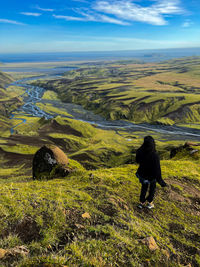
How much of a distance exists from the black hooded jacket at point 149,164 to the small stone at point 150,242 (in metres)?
2.86

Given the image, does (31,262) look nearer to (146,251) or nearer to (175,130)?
(146,251)

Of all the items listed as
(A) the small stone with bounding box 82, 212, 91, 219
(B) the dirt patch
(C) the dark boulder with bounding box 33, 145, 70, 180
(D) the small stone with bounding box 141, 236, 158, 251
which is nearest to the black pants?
(D) the small stone with bounding box 141, 236, 158, 251

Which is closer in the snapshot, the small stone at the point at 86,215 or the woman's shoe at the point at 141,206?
the small stone at the point at 86,215

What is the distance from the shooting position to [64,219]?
23.6 ft

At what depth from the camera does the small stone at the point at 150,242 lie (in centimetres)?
634

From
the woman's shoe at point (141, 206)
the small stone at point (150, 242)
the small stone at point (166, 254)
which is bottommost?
the woman's shoe at point (141, 206)

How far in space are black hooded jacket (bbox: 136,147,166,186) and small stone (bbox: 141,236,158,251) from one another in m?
2.86

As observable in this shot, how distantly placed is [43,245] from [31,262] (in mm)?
1094

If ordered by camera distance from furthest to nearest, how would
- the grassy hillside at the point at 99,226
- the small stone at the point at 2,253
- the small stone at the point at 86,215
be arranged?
1. the small stone at the point at 86,215
2. the grassy hillside at the point at 99,226
3. the small stone at the point at 2,253

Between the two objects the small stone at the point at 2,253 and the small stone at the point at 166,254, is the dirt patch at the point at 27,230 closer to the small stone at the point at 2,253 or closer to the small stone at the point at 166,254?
the small stone at the point at 2,253

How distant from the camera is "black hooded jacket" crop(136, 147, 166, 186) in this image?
8.73 m

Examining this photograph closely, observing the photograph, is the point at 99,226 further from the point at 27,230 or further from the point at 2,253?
the point at 2,253

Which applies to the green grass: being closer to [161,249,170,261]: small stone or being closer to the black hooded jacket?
[161,249,170,261]: small stone

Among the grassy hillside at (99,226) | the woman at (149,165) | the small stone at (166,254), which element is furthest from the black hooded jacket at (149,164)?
the small stone at (166,254)
